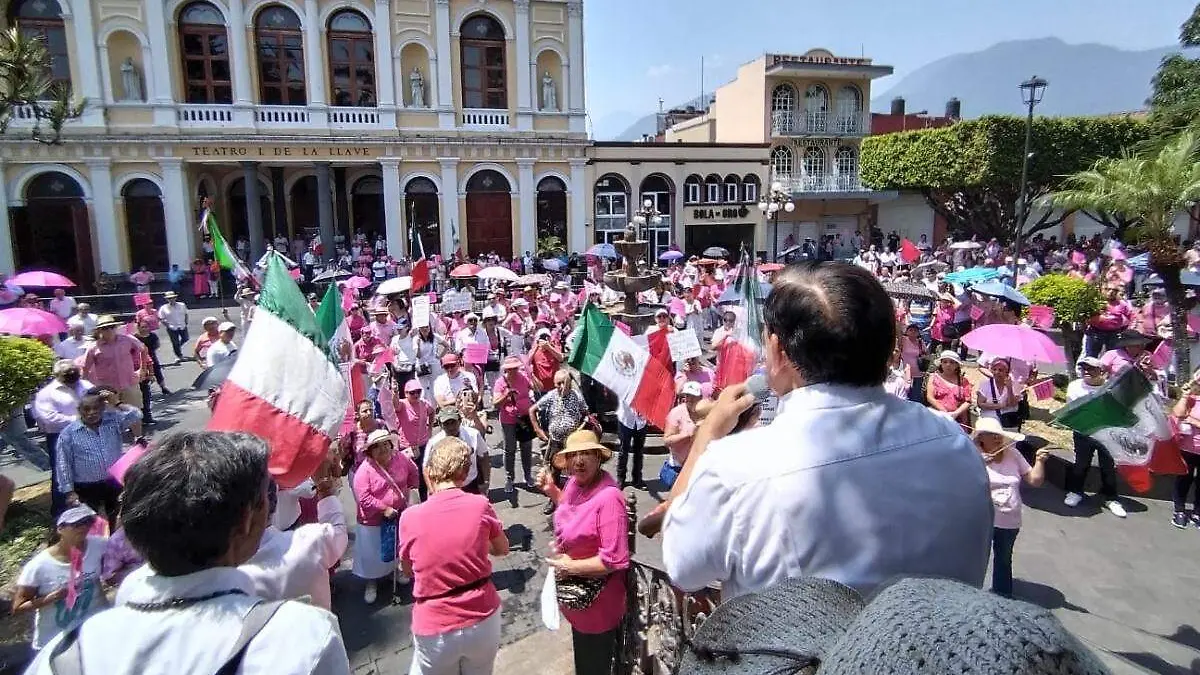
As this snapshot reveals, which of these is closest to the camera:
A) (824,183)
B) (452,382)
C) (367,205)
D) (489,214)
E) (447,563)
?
(447,563)

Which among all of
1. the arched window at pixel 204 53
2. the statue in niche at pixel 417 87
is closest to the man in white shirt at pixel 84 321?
the arched window at pixel 204 53

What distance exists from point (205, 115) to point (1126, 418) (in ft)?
84.7

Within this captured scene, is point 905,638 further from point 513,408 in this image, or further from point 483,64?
point 483,64

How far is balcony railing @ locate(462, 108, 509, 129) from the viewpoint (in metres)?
25.7

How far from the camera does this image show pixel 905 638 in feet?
2.56

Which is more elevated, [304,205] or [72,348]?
[304,205]

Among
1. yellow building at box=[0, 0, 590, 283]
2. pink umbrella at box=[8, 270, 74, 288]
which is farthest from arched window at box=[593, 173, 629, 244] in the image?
pink umbrella at box=[8, 270, 74, 288]

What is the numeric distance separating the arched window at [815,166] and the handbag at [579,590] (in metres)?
33.2

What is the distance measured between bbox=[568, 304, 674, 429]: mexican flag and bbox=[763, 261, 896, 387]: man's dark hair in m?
5.05

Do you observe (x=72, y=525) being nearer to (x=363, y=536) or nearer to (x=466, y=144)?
(x=363, y=536)

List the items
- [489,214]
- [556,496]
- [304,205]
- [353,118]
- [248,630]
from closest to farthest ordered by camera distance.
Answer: [248,630], [556,496], [353,118], [489,214], [304,205]

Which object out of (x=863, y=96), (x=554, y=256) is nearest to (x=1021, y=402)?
(x=554, y=256)

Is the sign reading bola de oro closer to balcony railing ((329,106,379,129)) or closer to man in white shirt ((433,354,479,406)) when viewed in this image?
balcony railing ((329,106,379,129))

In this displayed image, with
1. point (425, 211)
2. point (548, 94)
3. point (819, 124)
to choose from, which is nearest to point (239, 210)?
point (425, 211)
